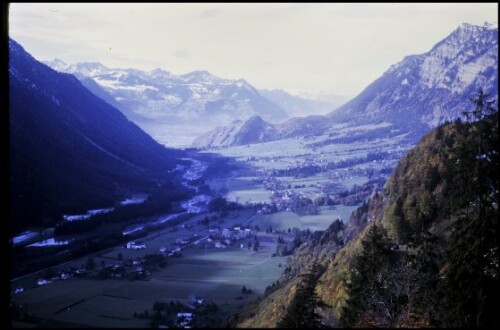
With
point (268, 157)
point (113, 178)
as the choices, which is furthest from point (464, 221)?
point (268, 157)

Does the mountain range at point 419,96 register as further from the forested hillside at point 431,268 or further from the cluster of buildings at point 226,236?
the forested hillside at point 431,268

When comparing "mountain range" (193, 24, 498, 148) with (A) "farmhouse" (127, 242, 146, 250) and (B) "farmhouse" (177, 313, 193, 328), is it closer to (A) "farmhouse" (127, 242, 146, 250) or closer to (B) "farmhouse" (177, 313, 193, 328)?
(A) "farmhouse" (127, 242, 146, 250)

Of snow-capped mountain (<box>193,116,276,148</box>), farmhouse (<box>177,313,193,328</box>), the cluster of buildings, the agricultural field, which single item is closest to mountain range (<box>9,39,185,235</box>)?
the agricultural field

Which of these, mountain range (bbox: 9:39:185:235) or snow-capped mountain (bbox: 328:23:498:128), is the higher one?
snow-capped mountain (bbox: 328:23:498:128)

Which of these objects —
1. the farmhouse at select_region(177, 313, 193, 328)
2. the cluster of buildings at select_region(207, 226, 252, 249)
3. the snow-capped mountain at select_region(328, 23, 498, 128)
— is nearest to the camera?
the farmhouse at select_region(177, 313, 193, 328)

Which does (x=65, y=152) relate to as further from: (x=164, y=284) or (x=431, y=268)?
(x=431, y=268)

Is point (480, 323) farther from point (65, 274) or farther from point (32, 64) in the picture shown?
point (32, 64)
